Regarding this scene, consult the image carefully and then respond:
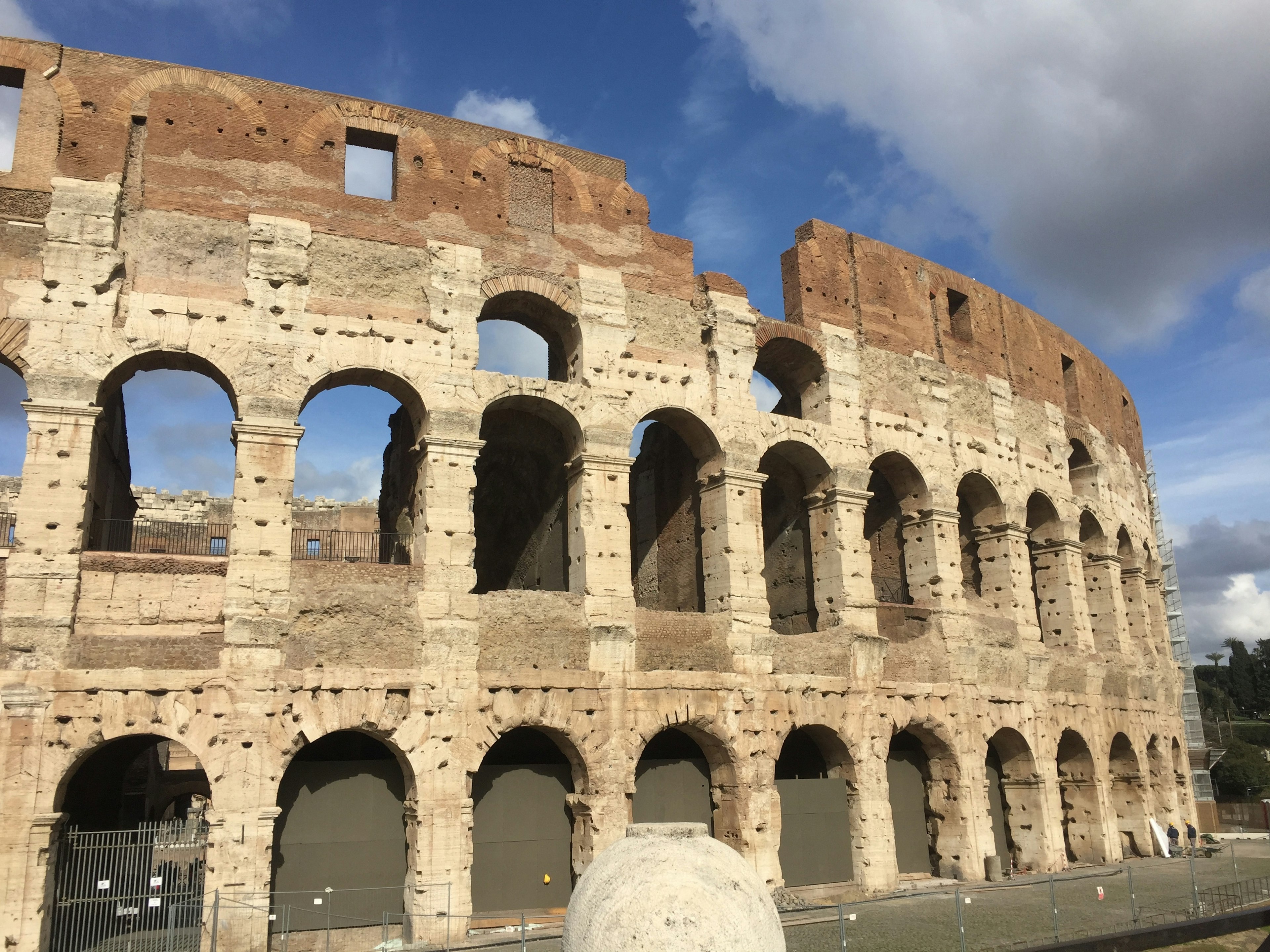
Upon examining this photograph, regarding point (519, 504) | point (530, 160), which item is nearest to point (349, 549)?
point (519, 504)

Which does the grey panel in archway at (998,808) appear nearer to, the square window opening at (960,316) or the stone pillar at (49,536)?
the square window opening at (960,316)

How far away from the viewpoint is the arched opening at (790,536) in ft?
58.3

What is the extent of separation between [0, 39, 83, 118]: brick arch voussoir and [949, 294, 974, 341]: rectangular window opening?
1561 cm

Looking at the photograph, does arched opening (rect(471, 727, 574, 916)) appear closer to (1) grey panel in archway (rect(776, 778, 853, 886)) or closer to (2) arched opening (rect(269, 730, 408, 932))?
(2) arched opening (rect(269, 730, 408, 932))

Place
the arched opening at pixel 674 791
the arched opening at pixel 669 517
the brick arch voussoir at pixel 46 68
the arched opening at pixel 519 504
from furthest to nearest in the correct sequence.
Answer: the arched opening at pixel 519 504, the arched opening at pixel 669 517, the arched opening at pixel 674 791, the brick arch voussoir at pixel 46 68

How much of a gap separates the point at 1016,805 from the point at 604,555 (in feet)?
32.6

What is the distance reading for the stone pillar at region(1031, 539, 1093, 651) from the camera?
2106cm

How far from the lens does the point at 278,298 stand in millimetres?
13891

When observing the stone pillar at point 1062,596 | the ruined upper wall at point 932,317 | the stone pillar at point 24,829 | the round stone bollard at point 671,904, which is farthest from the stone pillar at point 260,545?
the stone pillar at point 1062,596

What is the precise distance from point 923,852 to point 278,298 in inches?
538

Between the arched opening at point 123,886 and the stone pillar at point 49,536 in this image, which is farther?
the stone pillar at point 49,536

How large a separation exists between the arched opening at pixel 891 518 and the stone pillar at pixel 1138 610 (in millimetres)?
7195

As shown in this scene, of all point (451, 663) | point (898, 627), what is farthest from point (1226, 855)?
point (451, 663)

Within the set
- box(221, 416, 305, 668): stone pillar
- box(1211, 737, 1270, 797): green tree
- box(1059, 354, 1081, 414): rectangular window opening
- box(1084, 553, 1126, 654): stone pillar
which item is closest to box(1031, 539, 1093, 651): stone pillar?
box(1084, 553, 1126, 654): stone pillar
